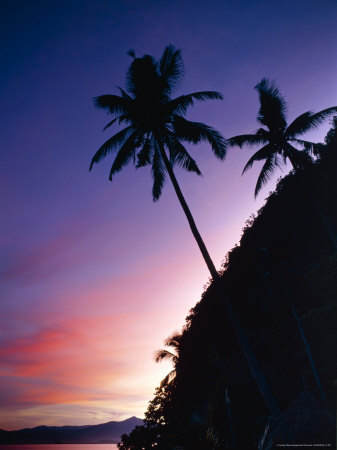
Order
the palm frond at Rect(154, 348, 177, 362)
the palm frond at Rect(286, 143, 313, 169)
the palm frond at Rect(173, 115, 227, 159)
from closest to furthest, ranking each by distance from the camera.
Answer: the palm frond at Rect(173, 115, 227, 159) → the palm frond at Rect(286, 143, 313, 169) → the palm frond at Rect(154, 348, 177, 362)

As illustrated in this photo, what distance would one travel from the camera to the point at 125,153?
11.9 m

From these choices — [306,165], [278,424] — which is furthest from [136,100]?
[278,424]

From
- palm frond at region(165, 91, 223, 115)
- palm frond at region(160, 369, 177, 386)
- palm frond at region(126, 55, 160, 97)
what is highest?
palm frond at region(126, 55, 160, 97)

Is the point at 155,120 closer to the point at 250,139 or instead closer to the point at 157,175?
the point at 157,175

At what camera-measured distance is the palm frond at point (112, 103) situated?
11.7 meters

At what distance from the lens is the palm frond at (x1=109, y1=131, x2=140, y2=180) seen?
38.9 ft

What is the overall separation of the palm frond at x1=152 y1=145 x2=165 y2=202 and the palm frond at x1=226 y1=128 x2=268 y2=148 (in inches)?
228

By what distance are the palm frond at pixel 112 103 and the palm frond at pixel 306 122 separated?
948cm

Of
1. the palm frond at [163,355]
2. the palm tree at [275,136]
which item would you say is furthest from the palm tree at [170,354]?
the palm tree at [275,136]

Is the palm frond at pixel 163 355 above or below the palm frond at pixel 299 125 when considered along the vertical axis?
below

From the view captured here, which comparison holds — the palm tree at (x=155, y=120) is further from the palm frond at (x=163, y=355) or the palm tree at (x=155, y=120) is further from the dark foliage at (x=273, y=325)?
the palm frond at (x=163, y=355)

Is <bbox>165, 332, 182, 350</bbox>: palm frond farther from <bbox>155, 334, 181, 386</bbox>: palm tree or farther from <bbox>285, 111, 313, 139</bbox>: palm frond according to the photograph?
<bbox>285, 111, 313, 139</bbox>: palm frond

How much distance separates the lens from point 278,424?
276 inches

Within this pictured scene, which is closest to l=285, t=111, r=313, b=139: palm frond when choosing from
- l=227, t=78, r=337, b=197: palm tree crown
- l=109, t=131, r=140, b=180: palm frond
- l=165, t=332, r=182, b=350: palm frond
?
l=227, t=78, r=337, b=197: palm tree crown
